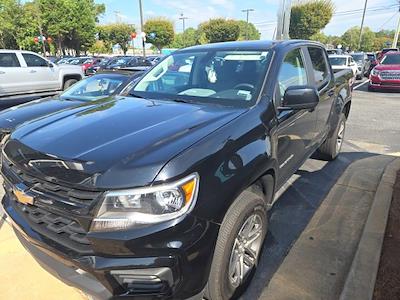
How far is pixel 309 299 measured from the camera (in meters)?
2.53

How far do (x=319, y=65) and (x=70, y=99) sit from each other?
4303 mm

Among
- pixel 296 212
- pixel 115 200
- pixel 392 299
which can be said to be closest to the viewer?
pixel 115 200

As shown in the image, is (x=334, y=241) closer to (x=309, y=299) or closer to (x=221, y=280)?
(x=309, y=299)

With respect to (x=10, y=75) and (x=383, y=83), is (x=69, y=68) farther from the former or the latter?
(x=383, y=83)

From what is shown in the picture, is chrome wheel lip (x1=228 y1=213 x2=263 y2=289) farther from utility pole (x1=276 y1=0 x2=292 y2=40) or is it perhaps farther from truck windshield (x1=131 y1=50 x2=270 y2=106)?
utility pole (x1=276 y1=0 x2=292 y2=40)

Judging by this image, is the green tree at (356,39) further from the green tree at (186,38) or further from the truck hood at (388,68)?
the truck hood at (388,68)

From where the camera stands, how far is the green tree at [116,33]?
200 feet

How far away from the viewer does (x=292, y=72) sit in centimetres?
351

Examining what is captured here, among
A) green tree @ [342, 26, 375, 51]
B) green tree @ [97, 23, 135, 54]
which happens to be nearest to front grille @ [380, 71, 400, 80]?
green tree @ [97, 23, 135, 54]

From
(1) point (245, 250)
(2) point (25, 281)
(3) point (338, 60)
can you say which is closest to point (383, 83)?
(3) point (338, 60)

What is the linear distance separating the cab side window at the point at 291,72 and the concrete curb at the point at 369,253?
1.51m

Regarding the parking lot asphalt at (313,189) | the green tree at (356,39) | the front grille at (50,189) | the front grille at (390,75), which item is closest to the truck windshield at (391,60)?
the front grille at (390,75)

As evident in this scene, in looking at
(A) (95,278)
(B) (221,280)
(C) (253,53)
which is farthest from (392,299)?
(C) (253,53)

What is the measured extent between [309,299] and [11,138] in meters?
2.49
